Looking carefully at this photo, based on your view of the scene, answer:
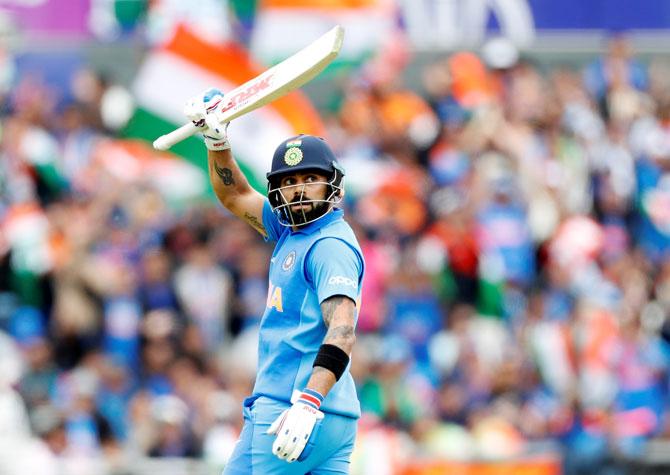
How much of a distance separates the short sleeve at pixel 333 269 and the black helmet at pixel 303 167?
21cm

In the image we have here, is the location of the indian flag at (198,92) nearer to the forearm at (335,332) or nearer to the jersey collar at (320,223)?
the jersey collar at (320,223)

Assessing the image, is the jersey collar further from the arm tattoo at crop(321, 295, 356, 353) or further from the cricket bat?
the cricket bat

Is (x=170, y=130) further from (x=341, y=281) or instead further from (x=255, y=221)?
(x=341, y=281)

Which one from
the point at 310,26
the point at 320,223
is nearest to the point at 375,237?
the point at 310,26

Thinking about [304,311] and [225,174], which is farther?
[225,174]

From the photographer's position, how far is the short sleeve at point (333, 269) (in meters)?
6.08

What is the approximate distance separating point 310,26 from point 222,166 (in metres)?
6.45

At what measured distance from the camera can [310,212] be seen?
641 centimetres

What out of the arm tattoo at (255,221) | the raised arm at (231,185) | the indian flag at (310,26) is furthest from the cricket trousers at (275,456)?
the indian flag at (310,26)

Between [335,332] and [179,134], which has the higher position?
[179,134]

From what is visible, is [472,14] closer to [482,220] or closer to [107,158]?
[482,220]

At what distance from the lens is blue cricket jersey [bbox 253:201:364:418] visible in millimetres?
6215

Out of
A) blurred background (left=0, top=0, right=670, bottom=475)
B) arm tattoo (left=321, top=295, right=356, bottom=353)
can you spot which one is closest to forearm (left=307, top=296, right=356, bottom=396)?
arm tattoo (left=321, top=295, right=356, bottom=353)

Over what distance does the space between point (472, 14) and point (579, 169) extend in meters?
2.23
